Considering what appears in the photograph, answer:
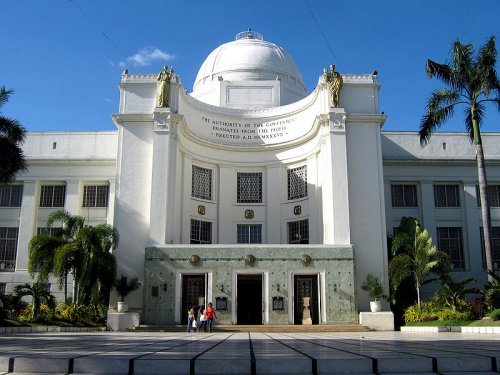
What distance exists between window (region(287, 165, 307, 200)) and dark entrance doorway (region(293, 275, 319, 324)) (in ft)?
20.0

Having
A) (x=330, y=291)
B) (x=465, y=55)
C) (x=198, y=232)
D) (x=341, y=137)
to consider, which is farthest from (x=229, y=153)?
(x=465, y=55)

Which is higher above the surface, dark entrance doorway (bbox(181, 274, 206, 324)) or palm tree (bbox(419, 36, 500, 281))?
palm tree (bbox(419, 36, 500, 281))

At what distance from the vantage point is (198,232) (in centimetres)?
3095

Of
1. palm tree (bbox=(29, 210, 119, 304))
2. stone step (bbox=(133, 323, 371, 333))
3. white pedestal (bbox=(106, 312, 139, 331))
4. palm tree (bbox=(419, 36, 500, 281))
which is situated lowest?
stone step (bbox=(133, 323, 371, 333))

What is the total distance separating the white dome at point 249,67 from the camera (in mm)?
36562

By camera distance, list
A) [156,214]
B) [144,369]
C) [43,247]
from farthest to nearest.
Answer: [156,214], [43,247], [144,369]

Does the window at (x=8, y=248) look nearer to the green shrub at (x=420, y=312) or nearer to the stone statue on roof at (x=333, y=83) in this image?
the stone statue on roof at (x=333, y=83)

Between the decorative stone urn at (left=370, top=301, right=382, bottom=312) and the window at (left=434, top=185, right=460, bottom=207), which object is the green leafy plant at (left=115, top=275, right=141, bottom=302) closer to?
the decorative stone urn at (left=370, top=301, right=382, bottom=312)

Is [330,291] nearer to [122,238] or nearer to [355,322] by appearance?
[355,322]

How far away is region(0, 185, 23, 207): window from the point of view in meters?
33.0

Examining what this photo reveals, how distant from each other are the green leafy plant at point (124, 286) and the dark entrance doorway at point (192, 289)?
2.35m

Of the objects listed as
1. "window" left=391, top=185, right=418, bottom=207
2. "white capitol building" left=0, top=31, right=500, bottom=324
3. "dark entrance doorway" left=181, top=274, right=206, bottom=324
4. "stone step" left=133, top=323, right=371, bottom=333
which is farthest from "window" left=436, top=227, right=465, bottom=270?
"dark entrance doorway" left=181, top=274, right=206, bottom=324

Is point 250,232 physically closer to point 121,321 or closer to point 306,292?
point 306,292

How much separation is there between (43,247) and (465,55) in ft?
72.7
